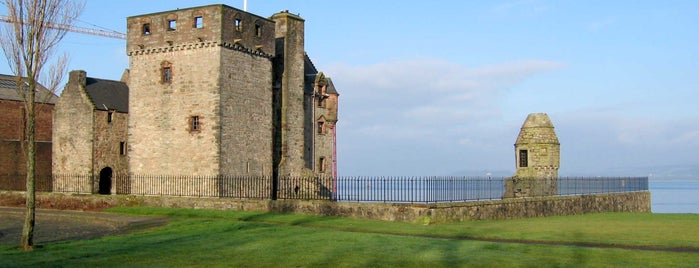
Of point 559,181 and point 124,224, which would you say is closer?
point 124,224

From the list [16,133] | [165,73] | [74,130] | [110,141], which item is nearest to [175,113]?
[165,73]

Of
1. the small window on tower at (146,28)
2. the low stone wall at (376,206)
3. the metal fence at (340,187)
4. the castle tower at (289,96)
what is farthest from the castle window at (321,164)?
the low stone wall at (376,206)

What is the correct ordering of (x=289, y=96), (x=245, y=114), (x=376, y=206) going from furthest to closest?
(x=289, y=96)
(x=245, y=114)
(x=376, y=206)

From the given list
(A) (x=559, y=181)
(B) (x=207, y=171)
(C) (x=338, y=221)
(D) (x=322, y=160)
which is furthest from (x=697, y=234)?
(D) (x=322, y=160)

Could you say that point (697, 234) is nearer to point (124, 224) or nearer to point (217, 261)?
point (217, 261)

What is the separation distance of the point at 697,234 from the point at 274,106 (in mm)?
26819

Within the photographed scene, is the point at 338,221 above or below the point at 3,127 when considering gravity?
below

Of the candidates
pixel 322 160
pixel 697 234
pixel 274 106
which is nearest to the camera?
pixel 697 234

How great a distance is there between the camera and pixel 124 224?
2530 centimetres

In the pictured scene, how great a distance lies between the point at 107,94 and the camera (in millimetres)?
45125

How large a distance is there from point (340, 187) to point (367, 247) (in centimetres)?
1199

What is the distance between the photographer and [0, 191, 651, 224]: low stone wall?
26.0 metres

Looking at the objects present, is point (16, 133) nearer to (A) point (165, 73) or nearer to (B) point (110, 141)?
(B) point (110, 141)

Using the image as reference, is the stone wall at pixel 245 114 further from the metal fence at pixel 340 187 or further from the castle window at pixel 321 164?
the castle window at pixel 321 164
